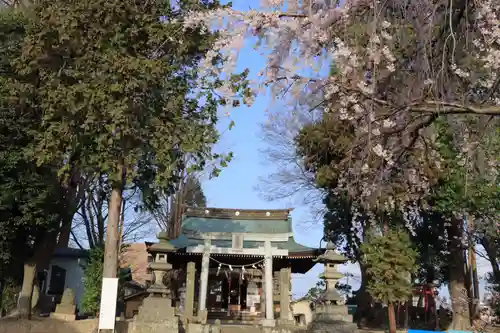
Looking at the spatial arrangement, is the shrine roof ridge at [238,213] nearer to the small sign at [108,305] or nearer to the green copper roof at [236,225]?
the green copper roof at [236,225]

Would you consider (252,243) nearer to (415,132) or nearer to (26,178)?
(26,178)

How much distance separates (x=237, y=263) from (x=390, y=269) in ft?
22.1

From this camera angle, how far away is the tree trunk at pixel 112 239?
9.79 metres

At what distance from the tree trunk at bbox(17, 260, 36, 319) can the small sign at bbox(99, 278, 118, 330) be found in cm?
741

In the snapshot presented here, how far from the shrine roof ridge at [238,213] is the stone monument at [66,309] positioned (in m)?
6.18

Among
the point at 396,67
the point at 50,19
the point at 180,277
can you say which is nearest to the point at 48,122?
the point at 50,19

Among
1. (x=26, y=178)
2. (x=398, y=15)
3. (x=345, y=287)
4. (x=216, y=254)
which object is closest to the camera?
(x=398, y=15)

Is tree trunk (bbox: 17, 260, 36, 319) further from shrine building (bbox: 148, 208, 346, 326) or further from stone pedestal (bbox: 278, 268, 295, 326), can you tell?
stone pedestal (bbox: 278, 268, 295, 326)

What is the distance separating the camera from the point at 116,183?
411 inches

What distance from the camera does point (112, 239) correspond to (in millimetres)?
10109

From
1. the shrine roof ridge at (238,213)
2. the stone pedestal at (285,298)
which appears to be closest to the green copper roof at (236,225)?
the shrine roof ridge at (238,213)

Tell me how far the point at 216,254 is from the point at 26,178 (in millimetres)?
7719

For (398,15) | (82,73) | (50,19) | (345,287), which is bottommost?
(345,287)

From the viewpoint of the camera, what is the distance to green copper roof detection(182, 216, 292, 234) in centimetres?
1969
